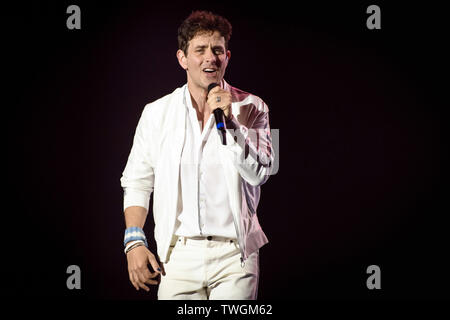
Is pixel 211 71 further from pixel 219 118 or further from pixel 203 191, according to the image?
pixel 203 191

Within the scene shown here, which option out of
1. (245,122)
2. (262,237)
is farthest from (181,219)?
(245,122)

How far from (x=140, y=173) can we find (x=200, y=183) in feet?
1.05

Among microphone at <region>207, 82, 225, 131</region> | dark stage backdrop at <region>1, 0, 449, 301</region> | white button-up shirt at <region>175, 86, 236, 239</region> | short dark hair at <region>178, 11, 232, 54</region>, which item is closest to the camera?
microphone at <region>207, 82, 225, 131</region>

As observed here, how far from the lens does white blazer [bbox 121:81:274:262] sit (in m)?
1.86

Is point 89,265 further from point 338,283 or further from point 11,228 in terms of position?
point 338,283

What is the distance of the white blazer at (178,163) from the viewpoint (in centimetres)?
186

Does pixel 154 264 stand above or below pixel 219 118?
below

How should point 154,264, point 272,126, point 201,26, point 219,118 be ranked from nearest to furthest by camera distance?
1. point 219,118
2. point 154,264
3. point 201,26
4. point 272,126

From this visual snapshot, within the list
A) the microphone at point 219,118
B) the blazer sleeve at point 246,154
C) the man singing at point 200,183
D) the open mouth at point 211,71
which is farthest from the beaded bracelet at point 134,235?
the open mouth at point 211,71

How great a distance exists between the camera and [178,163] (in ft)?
6.64

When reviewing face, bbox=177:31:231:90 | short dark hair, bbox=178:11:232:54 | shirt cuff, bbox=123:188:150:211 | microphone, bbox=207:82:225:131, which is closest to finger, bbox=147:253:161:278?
shirt cuff, bbox=123:188:150:211

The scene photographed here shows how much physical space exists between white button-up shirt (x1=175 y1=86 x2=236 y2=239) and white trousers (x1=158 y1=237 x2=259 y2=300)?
53mm

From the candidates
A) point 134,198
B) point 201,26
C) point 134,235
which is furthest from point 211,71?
point 134,235

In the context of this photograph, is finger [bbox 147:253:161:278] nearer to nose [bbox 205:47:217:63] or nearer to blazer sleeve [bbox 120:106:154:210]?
blazer sleeve [bbox 120:106:154:210]
